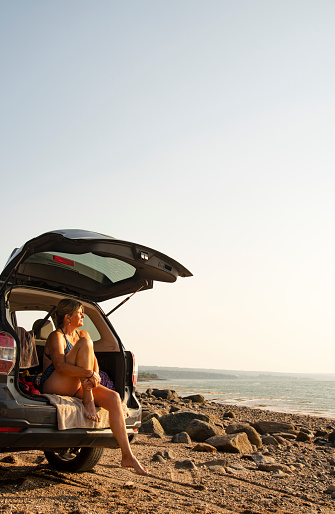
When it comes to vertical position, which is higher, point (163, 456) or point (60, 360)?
point (60, 360)

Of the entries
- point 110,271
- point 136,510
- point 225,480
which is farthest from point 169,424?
point 136,510

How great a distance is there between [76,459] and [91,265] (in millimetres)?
2081

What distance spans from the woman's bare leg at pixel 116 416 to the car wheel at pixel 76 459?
0.74m

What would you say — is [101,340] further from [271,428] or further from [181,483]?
[271,428]

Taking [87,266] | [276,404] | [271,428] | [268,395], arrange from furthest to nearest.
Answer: [268,395] → [276,404] → [271,428] → [87,266]

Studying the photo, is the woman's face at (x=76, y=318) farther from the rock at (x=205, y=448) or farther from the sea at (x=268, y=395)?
the sea at (x=268, y=395)

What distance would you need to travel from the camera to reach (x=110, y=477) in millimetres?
5098

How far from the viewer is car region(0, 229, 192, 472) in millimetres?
3936

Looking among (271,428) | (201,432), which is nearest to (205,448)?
(201,432)

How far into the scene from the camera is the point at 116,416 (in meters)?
4.54

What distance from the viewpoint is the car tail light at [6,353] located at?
391 cm

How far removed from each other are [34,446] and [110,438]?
30.7 inches

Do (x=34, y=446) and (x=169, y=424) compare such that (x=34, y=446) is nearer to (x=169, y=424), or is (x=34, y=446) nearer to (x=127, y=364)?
(x=127, y=364)

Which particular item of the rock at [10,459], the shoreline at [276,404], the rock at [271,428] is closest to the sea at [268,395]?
the shoreline at [276,404]
